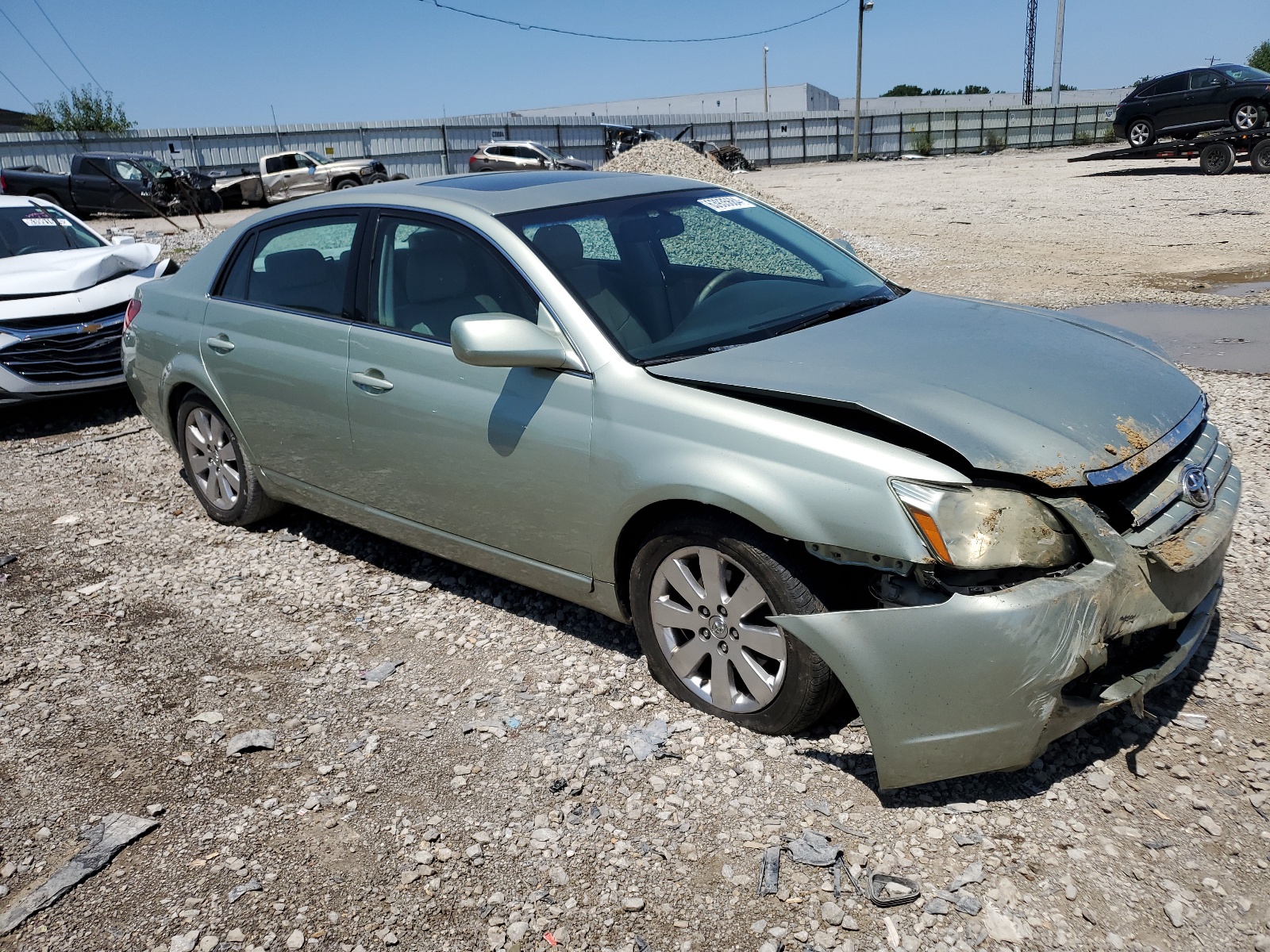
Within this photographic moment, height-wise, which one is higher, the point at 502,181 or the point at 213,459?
the point at 502,181

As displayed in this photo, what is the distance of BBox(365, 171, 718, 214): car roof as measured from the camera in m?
3.98

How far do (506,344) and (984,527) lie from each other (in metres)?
1.61

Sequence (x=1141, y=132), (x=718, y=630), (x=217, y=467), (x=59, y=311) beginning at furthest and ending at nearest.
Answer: (x=1141, y=132)
(x=59, y=311)
(x=217, y=467)
(x=718, y=630)

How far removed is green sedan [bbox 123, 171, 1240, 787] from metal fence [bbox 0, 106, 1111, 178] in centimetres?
3219

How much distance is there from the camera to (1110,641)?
8.93 ft

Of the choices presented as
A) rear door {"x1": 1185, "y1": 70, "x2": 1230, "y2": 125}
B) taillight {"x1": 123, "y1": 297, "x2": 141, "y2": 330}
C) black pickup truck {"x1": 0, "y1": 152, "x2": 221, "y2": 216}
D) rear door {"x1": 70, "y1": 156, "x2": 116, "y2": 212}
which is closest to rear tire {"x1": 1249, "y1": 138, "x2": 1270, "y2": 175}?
rear door {"x1": 1185, "y1": 70, "x2": 1230, "y2": 125}

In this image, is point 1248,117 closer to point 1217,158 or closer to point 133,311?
point 1217,158

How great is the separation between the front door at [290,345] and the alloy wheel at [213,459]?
34 centimetres

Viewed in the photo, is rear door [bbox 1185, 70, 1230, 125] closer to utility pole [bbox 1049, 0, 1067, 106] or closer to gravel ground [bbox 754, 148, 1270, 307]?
gravel ground [bbox 754, 148, 1270, 307]

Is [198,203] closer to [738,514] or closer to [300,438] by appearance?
[300,438]

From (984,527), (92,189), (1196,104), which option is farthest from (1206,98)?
(92,189)

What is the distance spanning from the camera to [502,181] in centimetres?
439

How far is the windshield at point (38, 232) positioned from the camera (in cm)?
864

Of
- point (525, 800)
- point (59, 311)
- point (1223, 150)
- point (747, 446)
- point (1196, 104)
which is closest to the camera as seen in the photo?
point (747, 446)
